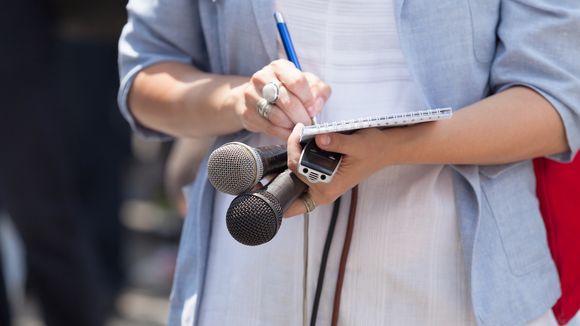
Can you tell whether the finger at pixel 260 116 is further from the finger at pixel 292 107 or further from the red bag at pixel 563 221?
the red bag at pixel 563 221

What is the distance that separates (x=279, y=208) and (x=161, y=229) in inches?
139

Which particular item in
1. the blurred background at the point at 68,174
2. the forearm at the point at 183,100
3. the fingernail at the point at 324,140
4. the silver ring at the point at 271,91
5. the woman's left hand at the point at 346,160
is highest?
the silver ring at the point at 271,91

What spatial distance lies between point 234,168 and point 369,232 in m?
0.35

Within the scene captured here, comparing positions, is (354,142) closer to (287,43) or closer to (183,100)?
(287,43)

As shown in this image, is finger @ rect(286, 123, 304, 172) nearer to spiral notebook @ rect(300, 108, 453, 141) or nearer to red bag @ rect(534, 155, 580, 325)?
spiral notebook @ rect(300, 108, 453, 141)

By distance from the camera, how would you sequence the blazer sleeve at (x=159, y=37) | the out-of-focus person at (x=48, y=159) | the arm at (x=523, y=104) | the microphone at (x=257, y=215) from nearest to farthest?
1. the microphone at (x=257, y=215)
2. the arm at (x=523, y=104)
3. the blazer sleeve at (x=159, y=37)
4. the out-of-focus person at (x=48, y=159)

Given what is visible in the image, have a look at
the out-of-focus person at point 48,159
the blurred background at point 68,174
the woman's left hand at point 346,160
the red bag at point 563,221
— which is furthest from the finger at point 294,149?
the out-of-focus person at point 48,159

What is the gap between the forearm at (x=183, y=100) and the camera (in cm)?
153

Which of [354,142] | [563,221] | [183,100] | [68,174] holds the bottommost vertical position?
[68,174]

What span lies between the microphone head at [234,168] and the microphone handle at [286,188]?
31 mm

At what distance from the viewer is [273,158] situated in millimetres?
1302

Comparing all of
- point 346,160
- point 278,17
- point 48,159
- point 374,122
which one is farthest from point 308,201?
point 48,159

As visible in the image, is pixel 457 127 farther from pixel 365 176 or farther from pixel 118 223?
pixel 118 223

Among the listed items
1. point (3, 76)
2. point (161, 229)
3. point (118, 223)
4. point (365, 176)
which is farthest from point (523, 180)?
point (161, 229)
